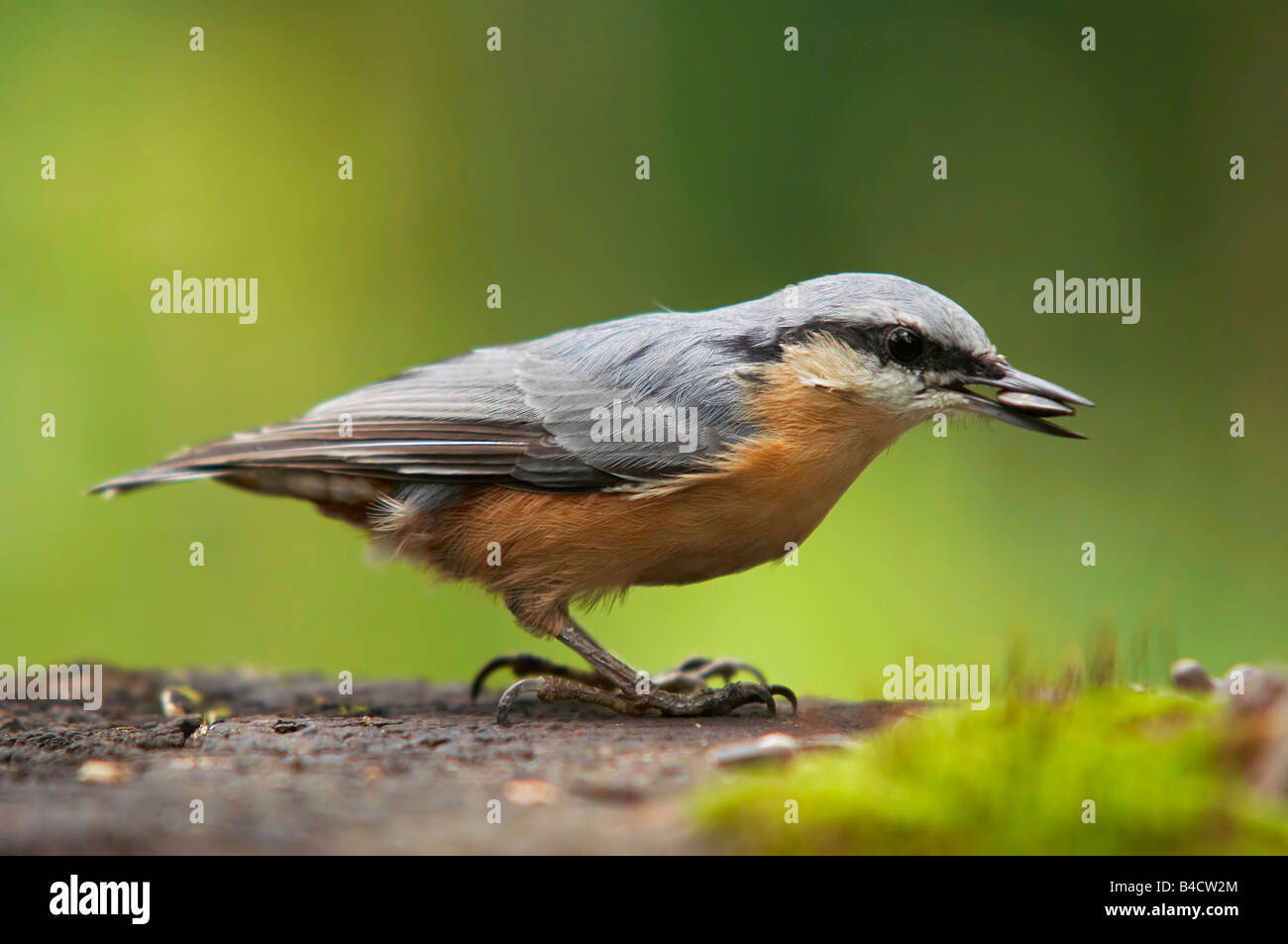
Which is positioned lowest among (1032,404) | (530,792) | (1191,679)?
(530,792)

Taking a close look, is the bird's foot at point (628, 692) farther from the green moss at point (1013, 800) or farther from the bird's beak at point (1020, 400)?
the green moss at point (1013, 800)

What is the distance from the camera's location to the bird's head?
156 inches

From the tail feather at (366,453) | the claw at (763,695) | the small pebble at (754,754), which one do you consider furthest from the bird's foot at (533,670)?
the small pebble at (754,754)

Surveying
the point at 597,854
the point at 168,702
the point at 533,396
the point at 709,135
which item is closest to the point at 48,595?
the point at 168,702

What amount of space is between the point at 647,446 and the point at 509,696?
96cm

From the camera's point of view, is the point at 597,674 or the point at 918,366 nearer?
the point at 918,366

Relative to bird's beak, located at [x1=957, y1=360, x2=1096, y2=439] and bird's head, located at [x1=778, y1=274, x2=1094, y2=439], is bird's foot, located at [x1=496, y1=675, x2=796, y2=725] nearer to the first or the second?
bird's head, located at [x1=778, y1=274, x2=1094, y2=439]

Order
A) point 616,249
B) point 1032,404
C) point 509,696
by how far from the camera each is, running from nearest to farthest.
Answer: point 509,696 < point 1032,404 < point 616,249

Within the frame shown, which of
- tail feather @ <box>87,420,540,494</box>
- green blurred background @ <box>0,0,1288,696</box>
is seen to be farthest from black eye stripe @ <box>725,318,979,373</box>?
green blurred background @ <box>0,0,1288,696</box>

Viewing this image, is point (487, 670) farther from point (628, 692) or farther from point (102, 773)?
point (102, 773)

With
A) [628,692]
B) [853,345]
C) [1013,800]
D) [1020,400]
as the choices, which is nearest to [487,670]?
[628,692]

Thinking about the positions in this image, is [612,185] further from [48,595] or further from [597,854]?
[597,854]

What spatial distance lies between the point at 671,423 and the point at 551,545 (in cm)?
60

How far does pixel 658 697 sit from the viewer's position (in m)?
4.07
